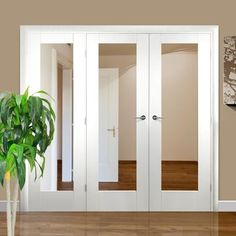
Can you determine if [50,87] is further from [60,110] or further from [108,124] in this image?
[108,124]

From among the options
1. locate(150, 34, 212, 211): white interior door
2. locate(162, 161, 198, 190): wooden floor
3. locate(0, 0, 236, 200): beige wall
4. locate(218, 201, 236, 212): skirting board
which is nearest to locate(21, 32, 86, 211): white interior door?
locate(0, 0, 236, 200): beige wall

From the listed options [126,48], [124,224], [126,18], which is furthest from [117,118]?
[124,224]

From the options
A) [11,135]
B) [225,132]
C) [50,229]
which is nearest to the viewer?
[11,135]

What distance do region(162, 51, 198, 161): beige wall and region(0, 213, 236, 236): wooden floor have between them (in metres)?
0.71

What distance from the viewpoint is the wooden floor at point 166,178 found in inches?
213

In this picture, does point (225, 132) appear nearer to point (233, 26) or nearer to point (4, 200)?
point (233, 26)

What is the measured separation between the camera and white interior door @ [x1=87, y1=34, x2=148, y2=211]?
544cm

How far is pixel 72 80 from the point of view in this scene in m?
5.47

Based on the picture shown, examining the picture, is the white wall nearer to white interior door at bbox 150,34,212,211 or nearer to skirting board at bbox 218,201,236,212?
white interior door at bbox 150,34,212,211

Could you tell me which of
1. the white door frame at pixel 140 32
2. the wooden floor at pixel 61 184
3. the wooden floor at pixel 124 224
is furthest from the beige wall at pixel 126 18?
the wooden floor at pixel 61 184

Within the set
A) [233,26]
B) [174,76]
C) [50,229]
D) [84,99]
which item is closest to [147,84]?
[174,76]

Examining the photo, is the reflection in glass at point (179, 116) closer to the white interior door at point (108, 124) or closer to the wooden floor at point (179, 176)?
the wooden floor at point (179, 176)

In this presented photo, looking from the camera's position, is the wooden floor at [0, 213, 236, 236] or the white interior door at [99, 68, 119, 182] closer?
the wooden floor at [0, 213, 236, 236]

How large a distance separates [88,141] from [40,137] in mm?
1922
